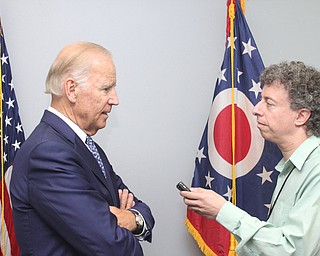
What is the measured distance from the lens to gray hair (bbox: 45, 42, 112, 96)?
1413 millimetres

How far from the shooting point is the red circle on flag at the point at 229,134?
7.80ft

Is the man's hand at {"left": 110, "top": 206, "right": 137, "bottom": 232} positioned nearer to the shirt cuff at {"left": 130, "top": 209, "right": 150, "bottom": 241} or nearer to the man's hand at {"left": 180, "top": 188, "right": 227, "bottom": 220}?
the shirt cuff at {"left": 130, "top": 209, "right": 150, "bottom": 241}

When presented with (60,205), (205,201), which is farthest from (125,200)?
(60,205)

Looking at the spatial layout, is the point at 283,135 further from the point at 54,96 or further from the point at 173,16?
the point at 173,16

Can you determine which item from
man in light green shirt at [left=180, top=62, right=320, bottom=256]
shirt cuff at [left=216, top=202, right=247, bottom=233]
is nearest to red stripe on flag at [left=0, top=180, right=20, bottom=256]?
man in light green shirt at [left=180, top=62, right=320, bottom=256]

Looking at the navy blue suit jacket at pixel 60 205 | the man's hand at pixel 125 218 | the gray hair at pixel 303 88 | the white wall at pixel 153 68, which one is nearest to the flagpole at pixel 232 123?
the white wall at pixel 153 68

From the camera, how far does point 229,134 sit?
238 cm

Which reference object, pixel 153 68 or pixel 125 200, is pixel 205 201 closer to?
pixel 125 200

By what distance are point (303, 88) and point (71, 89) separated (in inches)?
32.5

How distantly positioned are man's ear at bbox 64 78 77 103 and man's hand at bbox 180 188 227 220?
1.60 feet

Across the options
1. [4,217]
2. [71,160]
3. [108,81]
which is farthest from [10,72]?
[71,160]

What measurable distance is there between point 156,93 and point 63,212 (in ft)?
4.82

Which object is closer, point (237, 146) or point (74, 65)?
point (74, 65)

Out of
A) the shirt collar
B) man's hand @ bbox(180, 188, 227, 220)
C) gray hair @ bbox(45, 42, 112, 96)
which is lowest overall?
man's hand @ bbox(180, 188, 227, 220)
